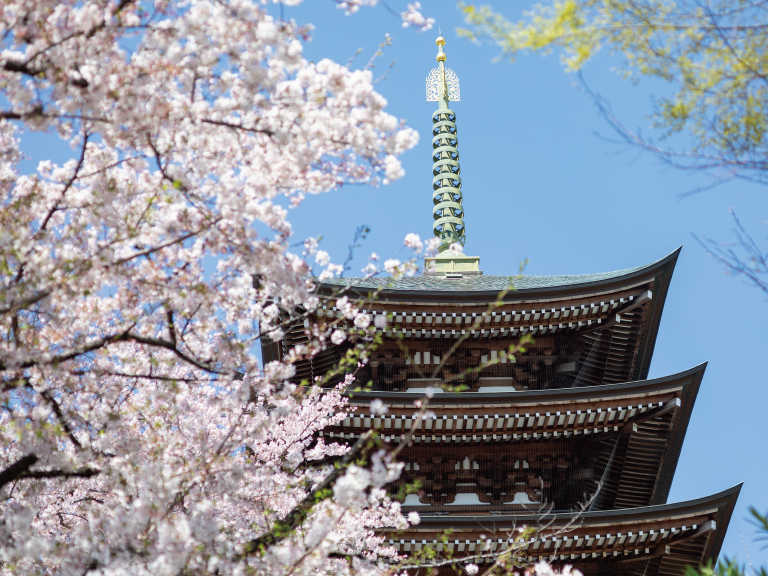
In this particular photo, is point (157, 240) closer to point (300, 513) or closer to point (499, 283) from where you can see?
point (300, 513)

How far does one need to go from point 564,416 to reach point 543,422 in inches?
14.6

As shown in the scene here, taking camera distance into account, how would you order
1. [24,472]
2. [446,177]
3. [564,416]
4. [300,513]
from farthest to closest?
[446,177] → [564,416] → [300,513] → [24,472]

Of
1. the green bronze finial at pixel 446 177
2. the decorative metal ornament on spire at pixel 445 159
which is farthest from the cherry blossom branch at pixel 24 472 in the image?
the decorative metal ornament on spire at pixel 445 159

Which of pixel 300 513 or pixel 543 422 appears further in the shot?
pixel 543 422

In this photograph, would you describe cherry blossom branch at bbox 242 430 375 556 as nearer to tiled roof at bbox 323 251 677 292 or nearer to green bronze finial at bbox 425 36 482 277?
tiled roof at bbox 323 251 677 292

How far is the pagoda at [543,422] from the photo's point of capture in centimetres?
1095

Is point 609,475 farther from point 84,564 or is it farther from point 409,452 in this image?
point 84,564

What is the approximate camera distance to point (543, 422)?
11703mm

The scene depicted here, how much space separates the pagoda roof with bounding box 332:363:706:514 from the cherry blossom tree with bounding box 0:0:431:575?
4784 mm

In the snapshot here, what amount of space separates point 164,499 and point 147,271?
6.64 feet

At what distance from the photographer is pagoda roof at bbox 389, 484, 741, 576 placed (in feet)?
35.0

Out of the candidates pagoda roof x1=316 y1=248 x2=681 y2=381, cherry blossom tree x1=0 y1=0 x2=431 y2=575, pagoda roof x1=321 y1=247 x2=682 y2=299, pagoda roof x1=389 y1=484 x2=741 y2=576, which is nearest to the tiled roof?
pagoda roof x1=321 y1=247 x2=682 y2=299

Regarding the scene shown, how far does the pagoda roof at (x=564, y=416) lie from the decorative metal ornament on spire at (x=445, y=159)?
6.57 m

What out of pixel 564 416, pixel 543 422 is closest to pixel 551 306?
pixel 564 416
